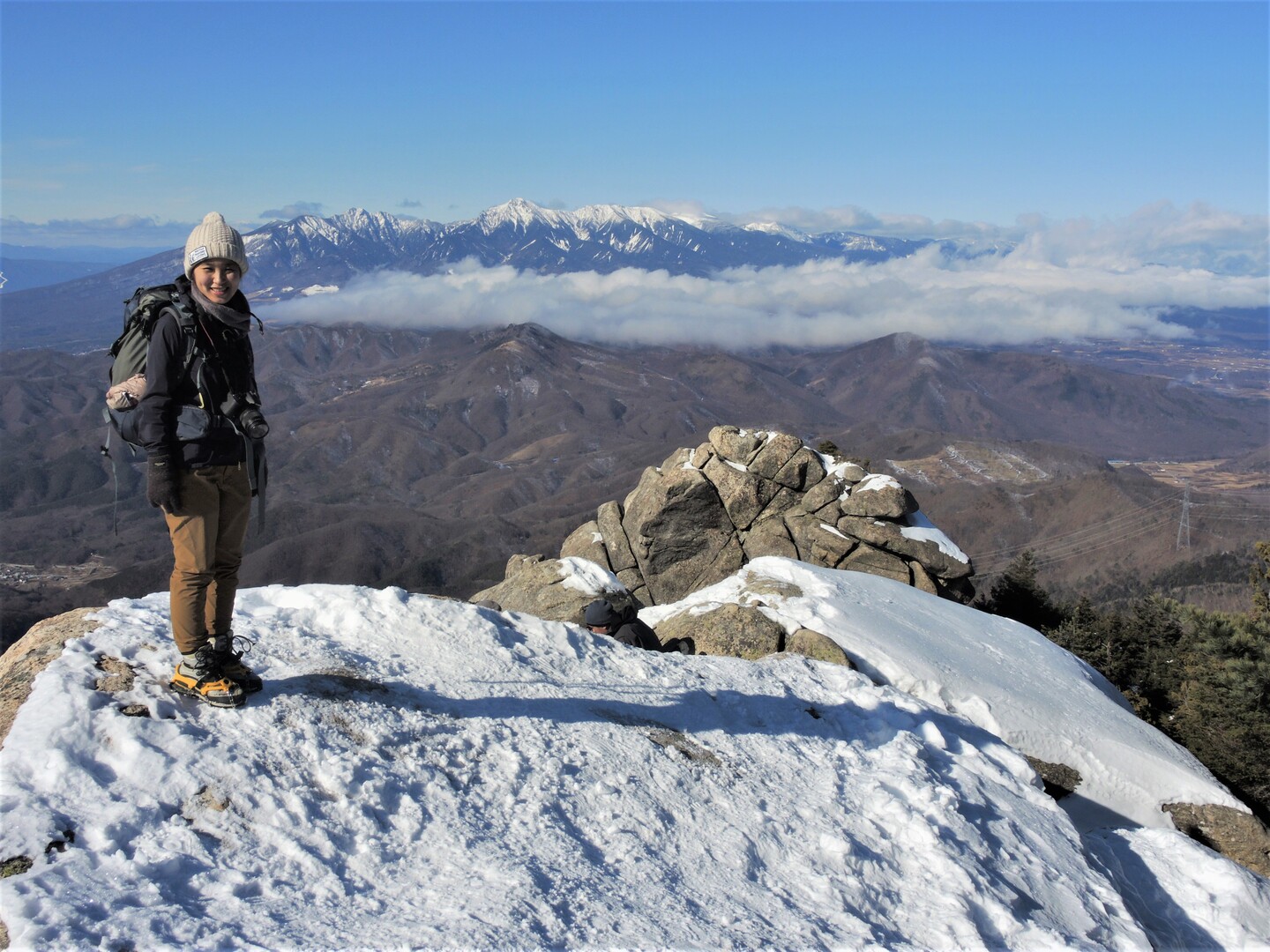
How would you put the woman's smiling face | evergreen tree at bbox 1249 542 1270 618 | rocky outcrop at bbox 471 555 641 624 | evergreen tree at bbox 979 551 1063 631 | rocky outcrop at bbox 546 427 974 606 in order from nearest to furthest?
1. the woman's smiling face
2. rocky outcrop at bbox 471 555 641 624
3. evergreen tree at bbox 1249 542 1270 618
4. rocky outcrop at bbox 546 427 974 606
5. evergreen tree at bbox 979 551 1063 631

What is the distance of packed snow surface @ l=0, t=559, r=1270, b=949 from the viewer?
253 inches

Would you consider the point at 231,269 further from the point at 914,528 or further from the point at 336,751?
the point at 914,528

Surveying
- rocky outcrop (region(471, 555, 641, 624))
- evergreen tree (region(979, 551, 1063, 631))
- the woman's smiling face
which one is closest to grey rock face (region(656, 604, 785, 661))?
rocky outcrop (region(471, 555, 641, 624))

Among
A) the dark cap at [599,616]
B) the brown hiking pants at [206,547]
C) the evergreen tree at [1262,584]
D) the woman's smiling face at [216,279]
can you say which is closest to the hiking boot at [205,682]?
the brown hiking pants at [206,547]

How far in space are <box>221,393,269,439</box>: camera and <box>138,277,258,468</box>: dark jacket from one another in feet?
0.21

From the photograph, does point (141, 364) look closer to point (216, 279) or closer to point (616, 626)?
point (216, 279)

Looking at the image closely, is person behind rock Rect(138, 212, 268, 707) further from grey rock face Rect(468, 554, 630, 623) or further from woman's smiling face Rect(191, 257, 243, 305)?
grey rock face Rect(468, 554, 630, 623)

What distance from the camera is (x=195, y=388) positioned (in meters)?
8.03

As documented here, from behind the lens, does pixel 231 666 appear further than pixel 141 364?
Yes

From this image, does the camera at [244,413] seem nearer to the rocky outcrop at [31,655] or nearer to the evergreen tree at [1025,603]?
the rocky outcrop at [31,655]

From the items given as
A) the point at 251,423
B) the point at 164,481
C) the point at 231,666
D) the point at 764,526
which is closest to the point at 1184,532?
the point at 764,526

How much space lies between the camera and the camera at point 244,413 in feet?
26.9

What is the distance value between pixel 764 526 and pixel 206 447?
28062 millimetres

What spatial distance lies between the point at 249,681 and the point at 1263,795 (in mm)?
31235
